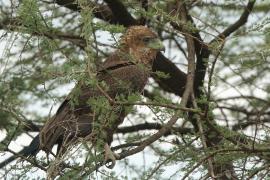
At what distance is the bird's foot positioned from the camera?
4230 mm

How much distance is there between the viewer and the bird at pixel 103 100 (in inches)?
147

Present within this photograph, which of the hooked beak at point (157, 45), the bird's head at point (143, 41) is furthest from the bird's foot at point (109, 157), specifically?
the bird's head at point (143, 41)

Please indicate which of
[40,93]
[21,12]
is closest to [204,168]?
[21,12]

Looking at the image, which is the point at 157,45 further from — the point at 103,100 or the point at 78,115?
the point at 78,115

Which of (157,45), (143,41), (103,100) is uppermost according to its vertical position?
(143,41)

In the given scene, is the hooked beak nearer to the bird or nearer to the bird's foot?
the bird

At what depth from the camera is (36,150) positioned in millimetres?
4629

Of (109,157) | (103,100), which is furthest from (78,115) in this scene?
(103,100)

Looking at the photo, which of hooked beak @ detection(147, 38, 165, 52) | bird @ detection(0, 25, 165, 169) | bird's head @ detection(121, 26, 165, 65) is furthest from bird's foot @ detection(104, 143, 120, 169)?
bird's head @ detection(121, 26, 165, 65)

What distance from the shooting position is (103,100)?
12.0 feet

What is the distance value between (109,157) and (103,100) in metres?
0.75

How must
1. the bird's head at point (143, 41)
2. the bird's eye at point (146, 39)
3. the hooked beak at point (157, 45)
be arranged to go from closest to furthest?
the hooked beak at point (157, 45)
the bird's head at point (143, 41)
the bird's eye at point (146, 39)

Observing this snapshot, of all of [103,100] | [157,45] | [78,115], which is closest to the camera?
[103,100]

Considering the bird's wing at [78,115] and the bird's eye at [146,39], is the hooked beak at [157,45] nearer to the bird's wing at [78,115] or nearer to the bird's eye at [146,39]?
the bird's eye at [146,39]
